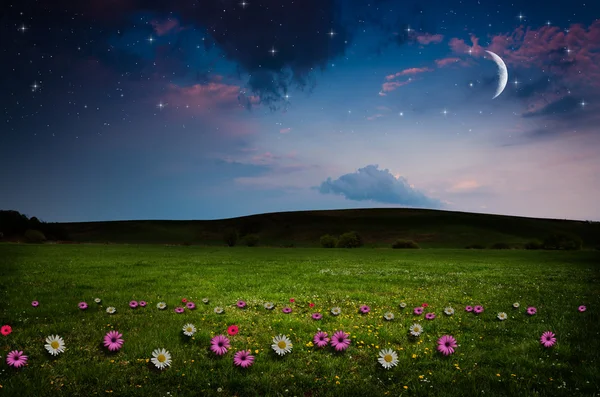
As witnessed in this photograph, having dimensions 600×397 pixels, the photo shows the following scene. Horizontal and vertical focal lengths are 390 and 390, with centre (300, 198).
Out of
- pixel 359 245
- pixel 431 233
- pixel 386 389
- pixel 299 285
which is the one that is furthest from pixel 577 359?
pixel 431 233

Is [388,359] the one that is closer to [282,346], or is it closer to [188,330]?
[282,346]

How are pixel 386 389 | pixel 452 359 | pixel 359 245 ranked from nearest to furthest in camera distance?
pixel 386 389 < pixel 452 359 < pixel 359 245

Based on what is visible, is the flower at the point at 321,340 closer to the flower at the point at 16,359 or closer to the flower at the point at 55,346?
the flower at the point at 55,346

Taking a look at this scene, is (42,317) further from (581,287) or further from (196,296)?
(581,287)

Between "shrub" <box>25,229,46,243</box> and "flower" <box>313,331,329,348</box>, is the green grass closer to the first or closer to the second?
"flower" <box>313,331,329,348</box>

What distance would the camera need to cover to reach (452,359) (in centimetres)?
719

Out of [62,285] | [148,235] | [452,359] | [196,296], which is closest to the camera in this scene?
[452,359]

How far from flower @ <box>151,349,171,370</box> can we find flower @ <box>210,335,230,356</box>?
0.80m

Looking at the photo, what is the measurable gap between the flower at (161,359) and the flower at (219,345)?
803mm

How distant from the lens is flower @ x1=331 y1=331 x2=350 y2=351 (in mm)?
7348

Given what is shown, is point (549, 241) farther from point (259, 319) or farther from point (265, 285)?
point (259, 319)

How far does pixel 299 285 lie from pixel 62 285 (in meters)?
9.61

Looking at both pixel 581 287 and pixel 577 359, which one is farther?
pixel 581 287

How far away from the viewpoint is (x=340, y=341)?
24.9 ft
